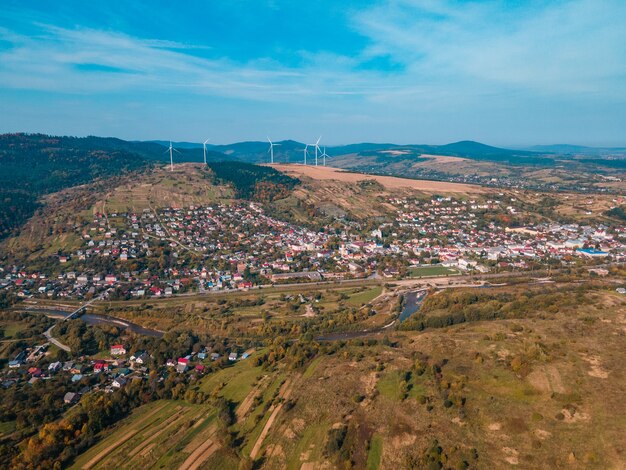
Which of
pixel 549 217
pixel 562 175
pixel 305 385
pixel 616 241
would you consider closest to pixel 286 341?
pixel 305 385

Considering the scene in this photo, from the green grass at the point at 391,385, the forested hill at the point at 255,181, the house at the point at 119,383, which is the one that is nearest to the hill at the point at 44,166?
the forested hill at the point at 255,181

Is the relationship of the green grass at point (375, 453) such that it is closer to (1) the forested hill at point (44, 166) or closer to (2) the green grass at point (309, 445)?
(2) the green grass at point (309, 445)

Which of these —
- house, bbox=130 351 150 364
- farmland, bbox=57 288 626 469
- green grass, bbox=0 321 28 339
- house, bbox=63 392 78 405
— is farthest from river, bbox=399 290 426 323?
green grass, bbox=0 321 28 339

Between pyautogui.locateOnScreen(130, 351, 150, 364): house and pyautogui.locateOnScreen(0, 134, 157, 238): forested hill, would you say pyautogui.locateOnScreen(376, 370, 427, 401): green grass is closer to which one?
pyautogui.locateOnScreen(130, 351, 150, 364): house

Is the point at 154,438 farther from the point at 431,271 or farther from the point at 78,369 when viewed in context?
the point at 431,271

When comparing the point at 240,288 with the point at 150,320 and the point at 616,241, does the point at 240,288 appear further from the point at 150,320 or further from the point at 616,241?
the point at 616,241
